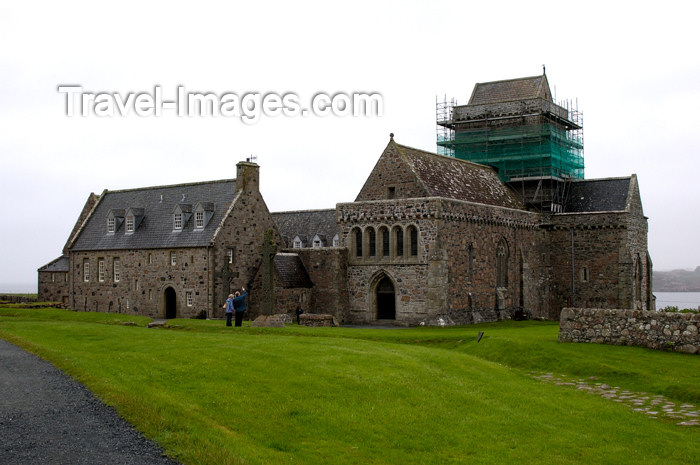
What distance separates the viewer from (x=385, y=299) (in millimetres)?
46562

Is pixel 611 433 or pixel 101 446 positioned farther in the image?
pixel 611 433

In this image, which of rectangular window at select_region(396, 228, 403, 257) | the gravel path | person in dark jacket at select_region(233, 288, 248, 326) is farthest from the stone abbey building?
the gravel path

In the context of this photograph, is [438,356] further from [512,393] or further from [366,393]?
[366,393]

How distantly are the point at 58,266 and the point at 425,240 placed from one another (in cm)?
3964

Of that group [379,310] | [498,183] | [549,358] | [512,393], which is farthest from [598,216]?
[512,393]

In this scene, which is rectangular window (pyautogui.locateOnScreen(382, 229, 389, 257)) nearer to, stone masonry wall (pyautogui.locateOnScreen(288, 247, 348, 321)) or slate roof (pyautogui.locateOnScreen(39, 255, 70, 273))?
stone masonry wall (pyautogui.locateOnScreen(288, 247, 348, 321))

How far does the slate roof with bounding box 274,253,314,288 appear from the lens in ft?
152

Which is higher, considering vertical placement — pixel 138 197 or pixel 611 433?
pixel 138 197

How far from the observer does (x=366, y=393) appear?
17.1 metres

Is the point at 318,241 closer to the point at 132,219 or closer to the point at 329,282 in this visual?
the point at 132,219

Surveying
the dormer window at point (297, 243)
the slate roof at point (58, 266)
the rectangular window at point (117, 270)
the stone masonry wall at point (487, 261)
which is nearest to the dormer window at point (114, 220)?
the rectangular window at point (117, 270)

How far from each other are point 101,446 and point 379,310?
1377 inches

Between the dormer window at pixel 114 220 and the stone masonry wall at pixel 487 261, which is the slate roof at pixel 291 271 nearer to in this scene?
the stone masonry wall at pixel 487 261

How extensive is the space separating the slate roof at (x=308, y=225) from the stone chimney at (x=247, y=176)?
54.5 ft
